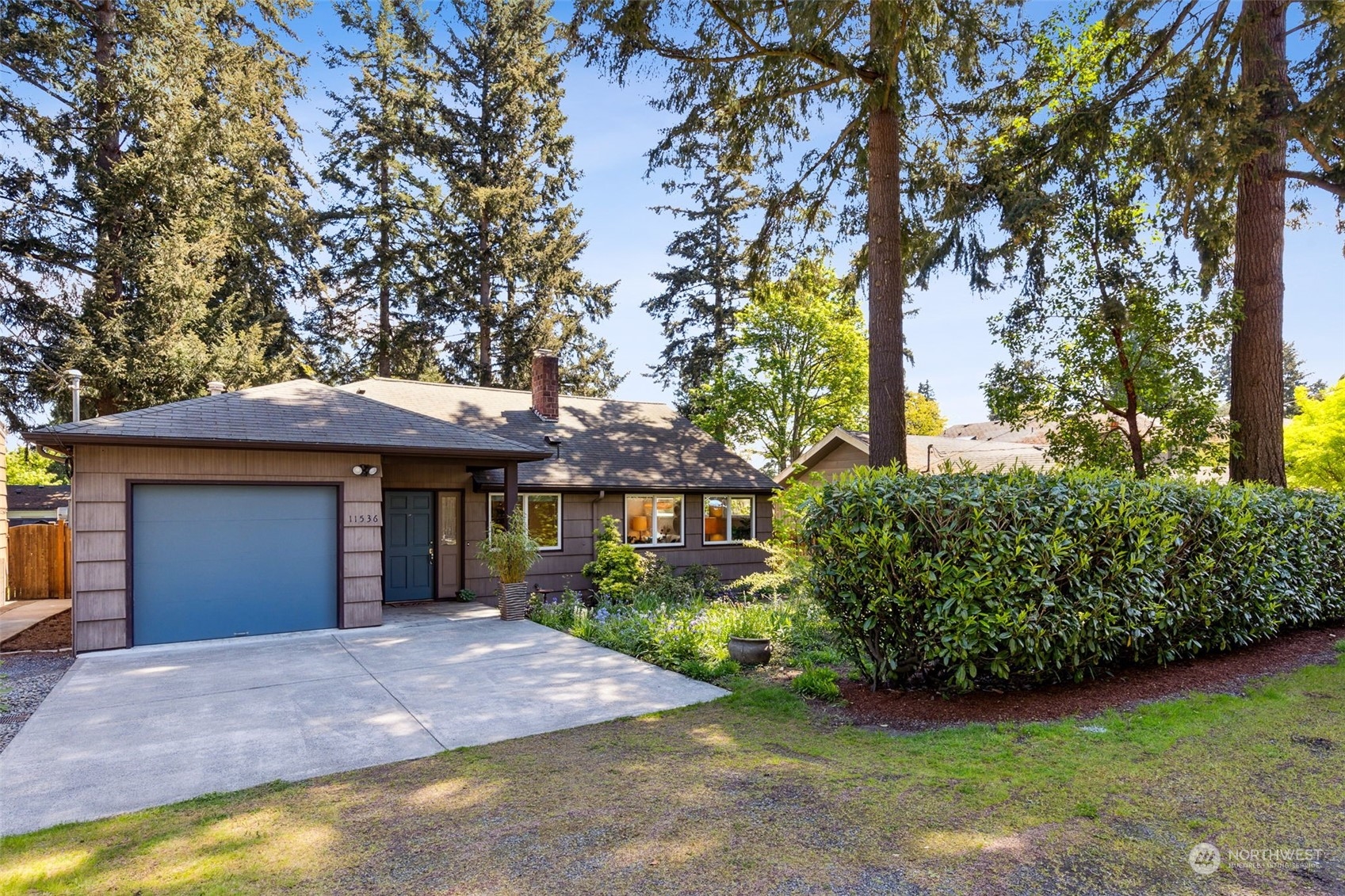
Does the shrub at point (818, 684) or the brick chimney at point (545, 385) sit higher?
the brick chimney at point (545, 385)

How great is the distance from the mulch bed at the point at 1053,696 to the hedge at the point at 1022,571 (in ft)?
0.44

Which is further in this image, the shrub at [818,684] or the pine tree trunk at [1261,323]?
the pine tree trunk at [1261,323]

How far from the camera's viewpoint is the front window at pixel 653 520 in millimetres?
14094

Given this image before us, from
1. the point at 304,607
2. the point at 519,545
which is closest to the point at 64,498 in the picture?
the point at 304,607

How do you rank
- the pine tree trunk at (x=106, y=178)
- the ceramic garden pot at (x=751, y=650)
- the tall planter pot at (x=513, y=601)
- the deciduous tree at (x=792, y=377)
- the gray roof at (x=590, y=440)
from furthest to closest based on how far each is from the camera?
the deciduous tree at (x=792, y=377)
the pine tree trunk at (x=106, y=178)
the gray roof at (x=590, y=440)
the tall planter pot at (x=513, y=601)
the ceramic garden pot at (x=751, y=650)

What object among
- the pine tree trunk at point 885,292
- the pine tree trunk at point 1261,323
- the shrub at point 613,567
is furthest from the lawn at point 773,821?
the shrub at point 613,567

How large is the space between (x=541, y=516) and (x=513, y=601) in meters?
3.01

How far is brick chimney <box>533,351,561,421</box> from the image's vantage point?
15016mm

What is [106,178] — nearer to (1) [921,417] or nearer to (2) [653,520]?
(2) [653,520]

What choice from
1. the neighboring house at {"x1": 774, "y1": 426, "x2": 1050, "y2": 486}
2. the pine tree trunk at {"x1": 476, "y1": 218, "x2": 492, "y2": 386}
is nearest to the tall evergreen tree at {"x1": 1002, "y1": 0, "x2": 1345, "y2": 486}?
the neighboring house at {"x1": 774, "y1": 426, "x2": 1050, "y2": 486}

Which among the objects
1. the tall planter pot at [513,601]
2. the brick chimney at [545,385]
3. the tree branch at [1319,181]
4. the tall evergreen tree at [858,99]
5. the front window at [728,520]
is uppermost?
the tall evergreen tree at [858,99]

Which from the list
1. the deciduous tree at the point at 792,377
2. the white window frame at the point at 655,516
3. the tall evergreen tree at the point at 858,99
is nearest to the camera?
the tall evergreen tree at the point at 858,99

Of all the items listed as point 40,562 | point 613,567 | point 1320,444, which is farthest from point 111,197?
point 1320,444

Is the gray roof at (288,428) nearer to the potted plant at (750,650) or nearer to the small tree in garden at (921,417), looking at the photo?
the potted plant at (750,650)
